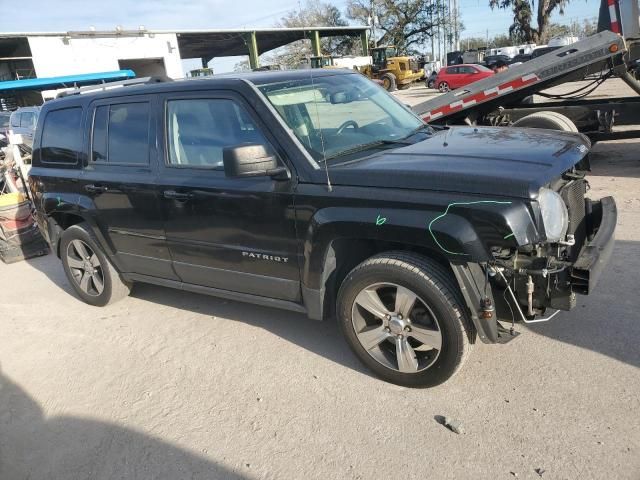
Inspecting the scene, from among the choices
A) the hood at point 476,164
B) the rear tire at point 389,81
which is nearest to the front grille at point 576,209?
the hood at point 476,164

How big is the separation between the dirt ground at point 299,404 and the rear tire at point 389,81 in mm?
33820

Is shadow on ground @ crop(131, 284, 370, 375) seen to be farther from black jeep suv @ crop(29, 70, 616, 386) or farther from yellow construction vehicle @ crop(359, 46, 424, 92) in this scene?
yellow construction vehicle @ crop(359, 46, 424, 92)

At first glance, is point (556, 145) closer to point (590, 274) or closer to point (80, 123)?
point (590, 274)

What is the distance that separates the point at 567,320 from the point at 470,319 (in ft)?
4.23

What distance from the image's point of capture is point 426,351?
327 centimetres

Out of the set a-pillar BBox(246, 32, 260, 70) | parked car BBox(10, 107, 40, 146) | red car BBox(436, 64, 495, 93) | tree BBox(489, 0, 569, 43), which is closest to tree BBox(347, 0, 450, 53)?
tree BBox(489, 0, 569, 43)

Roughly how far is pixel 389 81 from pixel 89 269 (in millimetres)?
34882

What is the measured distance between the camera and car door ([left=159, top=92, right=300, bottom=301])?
3453 mm

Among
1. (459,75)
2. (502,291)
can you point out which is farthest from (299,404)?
(459,75)

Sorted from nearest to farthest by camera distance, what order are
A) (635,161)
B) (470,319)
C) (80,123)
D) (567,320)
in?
(470,319) → (567,320) → (80,123) → (635,161)

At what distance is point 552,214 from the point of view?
109 inches

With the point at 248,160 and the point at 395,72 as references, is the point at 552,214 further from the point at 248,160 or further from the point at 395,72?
the point at 395,72

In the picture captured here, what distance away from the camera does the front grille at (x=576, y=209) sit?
10.5 ft

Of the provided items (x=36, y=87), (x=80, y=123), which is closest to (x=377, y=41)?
(x=36, y=87)
